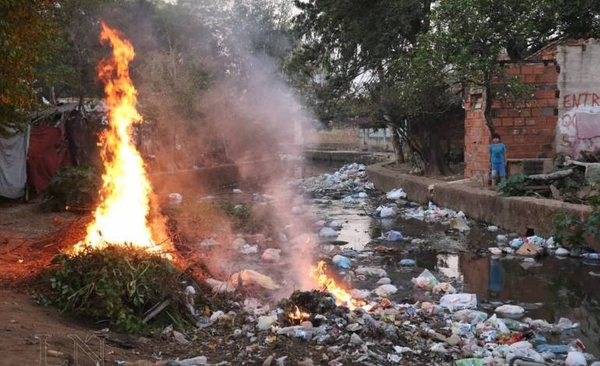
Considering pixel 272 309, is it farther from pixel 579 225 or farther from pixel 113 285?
pixel 579 225

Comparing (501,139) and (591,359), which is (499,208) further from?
(591,359)

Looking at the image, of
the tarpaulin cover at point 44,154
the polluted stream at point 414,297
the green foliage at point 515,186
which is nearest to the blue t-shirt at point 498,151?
the green foliage at point 515,186

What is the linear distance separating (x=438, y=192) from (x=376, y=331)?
32.7 ft

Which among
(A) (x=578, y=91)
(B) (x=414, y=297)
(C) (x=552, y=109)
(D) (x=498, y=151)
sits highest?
(A) (x=578, y=91)

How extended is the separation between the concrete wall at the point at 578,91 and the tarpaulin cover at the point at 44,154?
41.0ft

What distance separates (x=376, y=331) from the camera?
511 cm

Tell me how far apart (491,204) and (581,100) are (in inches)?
137

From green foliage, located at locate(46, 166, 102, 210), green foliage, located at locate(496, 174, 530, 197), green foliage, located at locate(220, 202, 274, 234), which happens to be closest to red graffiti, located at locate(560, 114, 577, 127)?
green foliage, located at locate(496, 174, 530, 197)

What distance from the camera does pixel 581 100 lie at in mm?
12734

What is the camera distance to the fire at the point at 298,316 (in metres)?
5.40

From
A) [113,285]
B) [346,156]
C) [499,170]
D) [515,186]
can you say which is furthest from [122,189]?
[346,156]

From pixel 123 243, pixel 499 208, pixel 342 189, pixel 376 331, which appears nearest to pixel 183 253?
pixel 123 243

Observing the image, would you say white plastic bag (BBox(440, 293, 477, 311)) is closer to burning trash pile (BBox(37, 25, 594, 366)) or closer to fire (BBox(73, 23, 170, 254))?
burning trash pile (BBox(37, 25, 594, 366))

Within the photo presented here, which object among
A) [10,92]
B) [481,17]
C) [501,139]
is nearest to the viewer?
[10,92]
